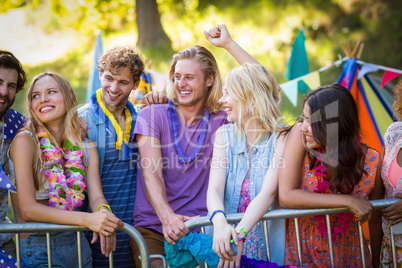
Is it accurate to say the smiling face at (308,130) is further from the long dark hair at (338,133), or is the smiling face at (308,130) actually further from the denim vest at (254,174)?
the denim vest at (254,174)

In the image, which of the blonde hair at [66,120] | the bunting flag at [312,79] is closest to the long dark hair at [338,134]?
the blonde hair at [66,120]

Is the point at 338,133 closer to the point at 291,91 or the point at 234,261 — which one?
the point at 234,261

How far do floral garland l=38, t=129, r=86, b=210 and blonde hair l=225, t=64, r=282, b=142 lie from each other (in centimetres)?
106

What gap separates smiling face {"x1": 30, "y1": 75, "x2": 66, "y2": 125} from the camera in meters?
2.82

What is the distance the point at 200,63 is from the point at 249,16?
10856 millimetres

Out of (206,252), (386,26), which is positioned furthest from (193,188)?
(386,26)

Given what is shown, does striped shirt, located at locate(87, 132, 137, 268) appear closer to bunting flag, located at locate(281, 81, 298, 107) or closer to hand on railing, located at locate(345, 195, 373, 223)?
hand on railing, located at locate(345, 195, 373, 223)

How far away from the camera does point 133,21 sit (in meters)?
14.2

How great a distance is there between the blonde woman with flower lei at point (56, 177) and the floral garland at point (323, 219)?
3.89 ft

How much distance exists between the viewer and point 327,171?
269 centimetres

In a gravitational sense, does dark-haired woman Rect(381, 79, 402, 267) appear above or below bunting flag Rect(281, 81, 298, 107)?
below

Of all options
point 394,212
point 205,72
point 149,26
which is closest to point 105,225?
point 205,72

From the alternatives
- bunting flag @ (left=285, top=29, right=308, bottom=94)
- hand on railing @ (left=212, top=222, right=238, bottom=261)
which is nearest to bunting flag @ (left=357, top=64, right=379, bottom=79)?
bunting flag @ (left=285, top=29, right=308, bottom=94)

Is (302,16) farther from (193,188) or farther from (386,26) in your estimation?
(193,188)
